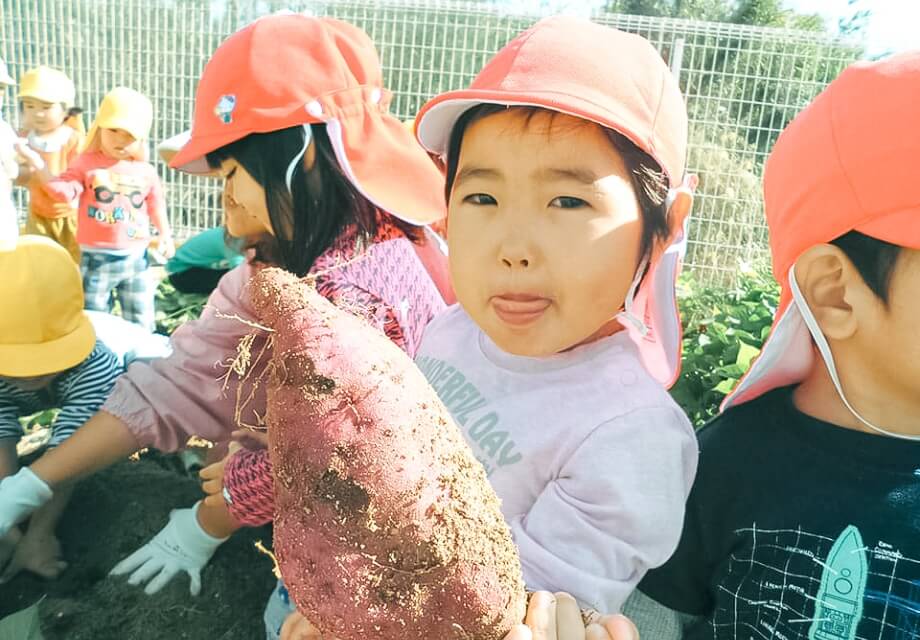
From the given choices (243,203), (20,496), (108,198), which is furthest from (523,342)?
(108,198)

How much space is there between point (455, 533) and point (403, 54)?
23.8 feet

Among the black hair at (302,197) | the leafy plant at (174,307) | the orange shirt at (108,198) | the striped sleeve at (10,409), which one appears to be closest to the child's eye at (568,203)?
the black hair at (302,197)

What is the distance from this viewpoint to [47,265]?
2373 mm

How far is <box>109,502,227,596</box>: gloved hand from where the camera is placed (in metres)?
1.91

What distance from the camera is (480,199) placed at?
116cm

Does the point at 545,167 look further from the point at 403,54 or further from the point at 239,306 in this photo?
the point at 403,54

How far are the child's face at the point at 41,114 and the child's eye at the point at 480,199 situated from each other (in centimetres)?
545

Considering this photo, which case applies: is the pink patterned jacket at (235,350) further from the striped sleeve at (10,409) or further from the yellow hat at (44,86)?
the yellow hat at (44,86)

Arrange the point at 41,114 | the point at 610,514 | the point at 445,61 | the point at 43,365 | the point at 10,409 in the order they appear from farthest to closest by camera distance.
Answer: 1. the point at 445,61
2. the point at 41,114
3. the point at 10,409
4. the point at 43,365
5. the point at 610,514

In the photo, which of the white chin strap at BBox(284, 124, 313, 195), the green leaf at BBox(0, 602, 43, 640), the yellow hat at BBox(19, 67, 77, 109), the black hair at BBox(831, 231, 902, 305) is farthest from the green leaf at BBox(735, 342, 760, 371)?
the yellow hat at BBox(19, 67, 77, 109)

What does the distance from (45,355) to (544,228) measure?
185cm

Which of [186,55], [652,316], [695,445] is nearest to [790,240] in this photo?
[652,316]

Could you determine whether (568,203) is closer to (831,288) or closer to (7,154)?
(831,288)

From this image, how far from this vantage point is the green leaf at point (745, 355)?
6.94 ft
